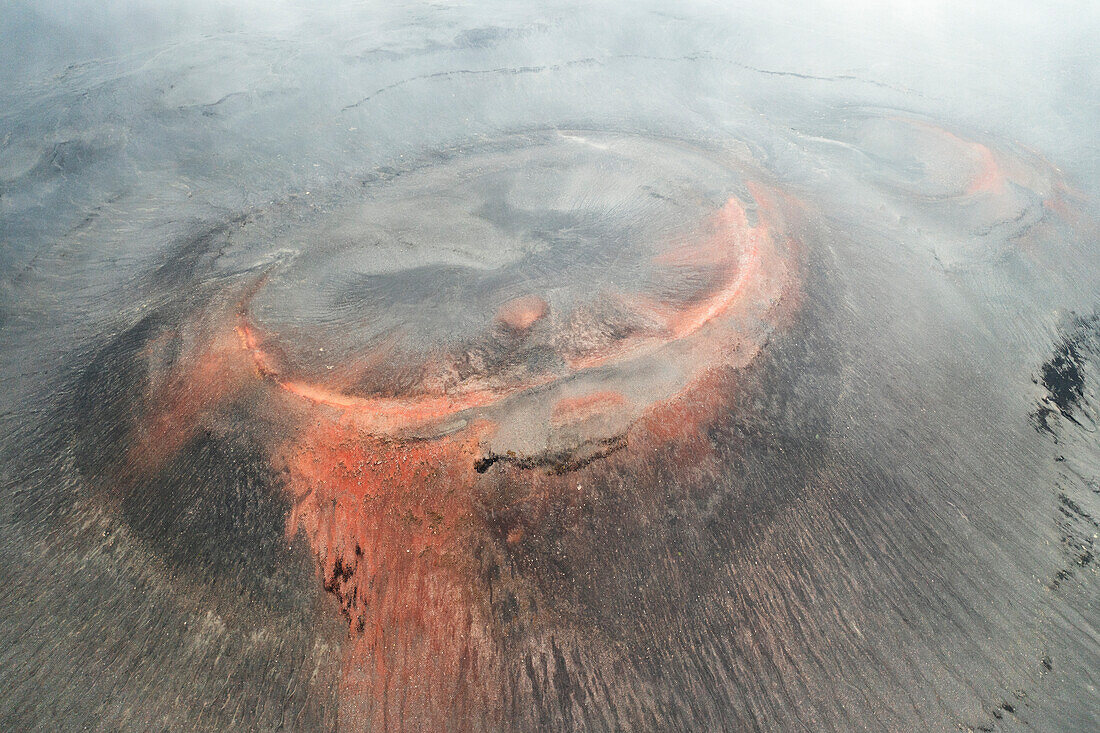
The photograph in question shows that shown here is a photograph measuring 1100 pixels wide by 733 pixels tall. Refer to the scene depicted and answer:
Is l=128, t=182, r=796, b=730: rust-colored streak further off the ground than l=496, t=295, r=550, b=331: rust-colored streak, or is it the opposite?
l=496, t=295, r=550, b=331: rust-colored streak

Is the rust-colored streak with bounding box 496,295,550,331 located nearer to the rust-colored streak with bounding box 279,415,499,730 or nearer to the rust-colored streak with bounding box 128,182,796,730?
the rust-colored streak with bounding box 128,182,796,730

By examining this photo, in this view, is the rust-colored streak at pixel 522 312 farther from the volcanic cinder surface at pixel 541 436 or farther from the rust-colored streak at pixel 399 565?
the rust-colored streak at pixel 399 565

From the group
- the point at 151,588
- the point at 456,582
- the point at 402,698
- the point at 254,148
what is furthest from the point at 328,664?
the point at 254,148

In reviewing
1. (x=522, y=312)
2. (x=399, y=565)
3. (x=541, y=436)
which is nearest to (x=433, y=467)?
(x=399, y=565)

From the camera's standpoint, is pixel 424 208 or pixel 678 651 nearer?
pixel 678 651

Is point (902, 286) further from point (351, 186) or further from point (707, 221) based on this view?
point (351, 186)

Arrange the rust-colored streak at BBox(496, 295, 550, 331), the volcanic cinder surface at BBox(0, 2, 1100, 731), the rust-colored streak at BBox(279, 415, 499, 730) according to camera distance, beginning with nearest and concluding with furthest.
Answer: the rust-colored streak at BBox(279, 415, 499, 730), the volcanic cinder surface at BBox(0, 2, 1100, 731), the rust-colored streak at BBox(496, 295, 550, 331)

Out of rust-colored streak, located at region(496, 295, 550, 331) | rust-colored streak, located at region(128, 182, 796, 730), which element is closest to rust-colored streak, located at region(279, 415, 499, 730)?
rust-colored streak, located at region(128, 182, 796, 730)

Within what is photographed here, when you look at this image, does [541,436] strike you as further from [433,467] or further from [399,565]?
[399,565]
